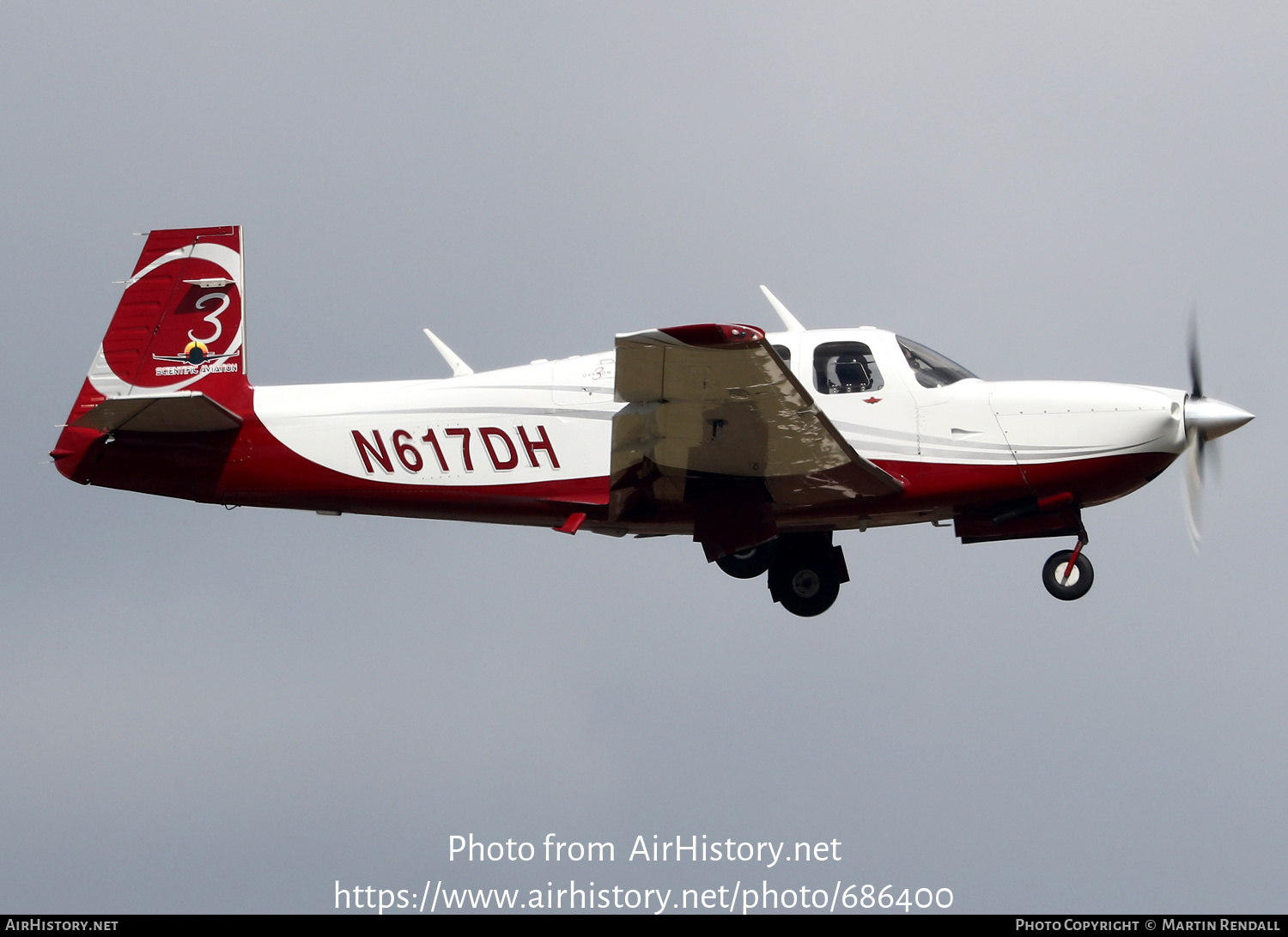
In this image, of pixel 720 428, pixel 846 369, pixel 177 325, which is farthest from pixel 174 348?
pixel 846 369

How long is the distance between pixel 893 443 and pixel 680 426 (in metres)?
2.41

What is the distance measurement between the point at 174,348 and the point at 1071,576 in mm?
9805

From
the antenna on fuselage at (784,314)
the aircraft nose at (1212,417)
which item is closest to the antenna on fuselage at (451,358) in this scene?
the antenna on fuselage at (784,314)

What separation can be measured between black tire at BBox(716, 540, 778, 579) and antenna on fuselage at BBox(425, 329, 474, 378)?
362 cm

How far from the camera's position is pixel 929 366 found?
15750 millimetres

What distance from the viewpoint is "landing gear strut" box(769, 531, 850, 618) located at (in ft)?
56.2

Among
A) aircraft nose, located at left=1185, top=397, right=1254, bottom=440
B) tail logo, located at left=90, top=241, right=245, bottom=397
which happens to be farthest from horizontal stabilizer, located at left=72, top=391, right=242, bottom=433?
aircraft nose, located at left=1185, top=397, right=1254, bottom=440

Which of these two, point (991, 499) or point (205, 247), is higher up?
point (205, 247)

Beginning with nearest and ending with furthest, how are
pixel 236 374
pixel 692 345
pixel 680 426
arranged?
pixel 692 345 → pixel 680 426 → pixel 236 374

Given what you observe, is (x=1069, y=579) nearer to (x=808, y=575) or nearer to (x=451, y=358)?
(x=808, y=575)

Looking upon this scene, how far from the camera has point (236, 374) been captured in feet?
54.5

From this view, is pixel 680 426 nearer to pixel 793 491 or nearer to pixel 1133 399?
pixel 793 491

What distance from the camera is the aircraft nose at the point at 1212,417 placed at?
15516 millimetres

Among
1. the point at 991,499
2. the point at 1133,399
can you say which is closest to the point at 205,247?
the point at 991,499
